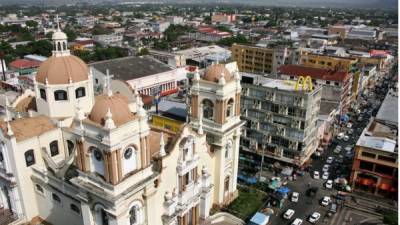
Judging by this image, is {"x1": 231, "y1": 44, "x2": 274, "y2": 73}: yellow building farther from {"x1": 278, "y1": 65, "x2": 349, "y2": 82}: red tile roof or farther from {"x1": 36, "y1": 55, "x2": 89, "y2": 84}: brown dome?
{"x1": 36, "y1": 55, "x2": 89, "y2": 84}: brown dome

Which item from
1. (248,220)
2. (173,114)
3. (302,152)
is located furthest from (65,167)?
(302,152)

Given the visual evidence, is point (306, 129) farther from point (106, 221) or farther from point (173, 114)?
point (106, 221)

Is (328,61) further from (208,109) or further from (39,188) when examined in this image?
(39,188)

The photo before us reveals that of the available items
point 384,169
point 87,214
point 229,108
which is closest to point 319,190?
point 384,169

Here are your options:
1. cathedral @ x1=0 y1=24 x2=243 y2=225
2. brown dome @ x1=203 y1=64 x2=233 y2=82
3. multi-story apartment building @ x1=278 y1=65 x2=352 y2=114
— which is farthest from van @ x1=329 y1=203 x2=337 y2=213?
multi-story apartment building @ x1=278 y1=65 x2=352 y2=114

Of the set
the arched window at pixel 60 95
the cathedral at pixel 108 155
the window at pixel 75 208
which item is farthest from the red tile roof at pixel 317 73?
the window at pixel 75 208

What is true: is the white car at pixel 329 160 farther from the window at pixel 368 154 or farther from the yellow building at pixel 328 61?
the yellow building at pixel 328 61
